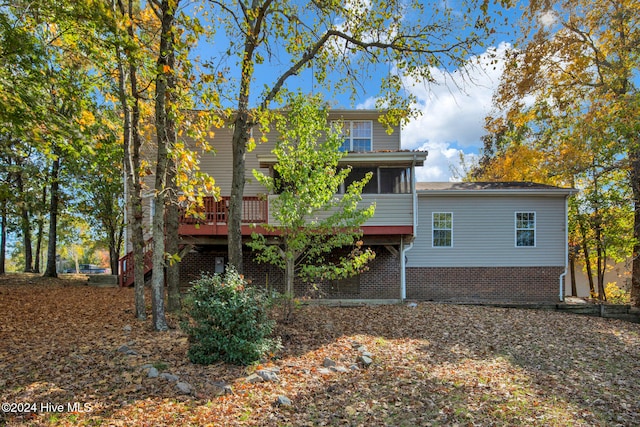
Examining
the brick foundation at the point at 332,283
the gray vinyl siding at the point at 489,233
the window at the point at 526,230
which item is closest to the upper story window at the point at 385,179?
the gray vinyl siding at the point at 489,233

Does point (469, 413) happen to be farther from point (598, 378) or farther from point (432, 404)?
point (598, 378)

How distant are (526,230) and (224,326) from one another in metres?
11.7

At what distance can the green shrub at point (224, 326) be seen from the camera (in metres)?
5.20

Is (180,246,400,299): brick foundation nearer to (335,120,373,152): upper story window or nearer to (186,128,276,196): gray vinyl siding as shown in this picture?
(186,128,276,196): gray vinyl siding

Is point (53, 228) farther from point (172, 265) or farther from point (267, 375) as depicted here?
point (267, 375)

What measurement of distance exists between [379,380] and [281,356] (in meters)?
1.58

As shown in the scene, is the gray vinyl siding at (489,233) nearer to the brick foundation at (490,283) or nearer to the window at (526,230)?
the window at (526,230)

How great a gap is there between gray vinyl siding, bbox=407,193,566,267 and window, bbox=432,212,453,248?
0.46 feet

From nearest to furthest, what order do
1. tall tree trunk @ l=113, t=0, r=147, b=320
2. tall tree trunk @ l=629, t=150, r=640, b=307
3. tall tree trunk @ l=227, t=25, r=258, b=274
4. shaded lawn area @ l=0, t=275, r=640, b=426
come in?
1. shaded lawn area @ l=0, t=275, r=640, b=426
2. tall tree trunk @ l=113, t=0, r=147, b=320
3. tall tree trunk @ l=227, t=25, r=258, b=274
4. tall tree trunk @ l=629, t=150, r=640, b=307

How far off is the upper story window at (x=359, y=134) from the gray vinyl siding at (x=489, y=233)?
2957mm

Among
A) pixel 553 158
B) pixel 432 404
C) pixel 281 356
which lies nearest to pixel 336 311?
pixel 281 356

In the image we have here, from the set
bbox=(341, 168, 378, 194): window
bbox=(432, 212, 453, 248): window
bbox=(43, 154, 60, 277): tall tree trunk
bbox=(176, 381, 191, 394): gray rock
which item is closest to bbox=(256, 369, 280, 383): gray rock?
bbox=(176, 381, 191, 394): gray rock

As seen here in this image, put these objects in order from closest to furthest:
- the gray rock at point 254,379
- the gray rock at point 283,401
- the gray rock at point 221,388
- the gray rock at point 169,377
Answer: the gray rock at point 283,401 → the gray rock at point 221,388 → the gray rock at point 169,377 → the gray rock at point 254,379

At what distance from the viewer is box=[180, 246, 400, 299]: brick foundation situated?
1256 centimetres
